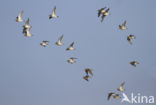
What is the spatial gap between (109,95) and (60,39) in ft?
25.5

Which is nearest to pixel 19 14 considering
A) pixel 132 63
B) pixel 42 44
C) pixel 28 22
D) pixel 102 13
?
pixel 28 22

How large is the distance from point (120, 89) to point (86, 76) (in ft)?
12.1

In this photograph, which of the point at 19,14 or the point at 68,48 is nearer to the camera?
the point at 19,14

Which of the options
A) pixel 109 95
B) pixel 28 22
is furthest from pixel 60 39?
pixel 109 95

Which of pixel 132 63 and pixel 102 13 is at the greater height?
pixel 102 13

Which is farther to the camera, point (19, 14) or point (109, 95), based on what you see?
point (109, 95)

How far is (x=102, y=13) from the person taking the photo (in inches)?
2037

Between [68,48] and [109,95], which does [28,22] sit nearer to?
[68,48]

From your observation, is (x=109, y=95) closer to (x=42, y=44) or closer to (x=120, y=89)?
(x=120, y=89)

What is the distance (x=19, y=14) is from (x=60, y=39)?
583cm

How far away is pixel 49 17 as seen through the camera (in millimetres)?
50812

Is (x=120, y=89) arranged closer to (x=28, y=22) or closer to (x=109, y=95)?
(x=109, y=95)

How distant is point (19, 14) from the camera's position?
4903cm

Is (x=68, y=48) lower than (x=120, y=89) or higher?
higher
